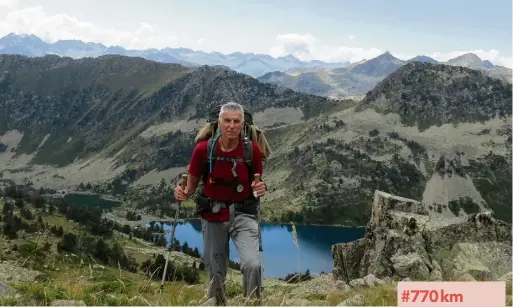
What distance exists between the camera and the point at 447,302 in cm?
734

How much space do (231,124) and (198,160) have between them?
44.6 inches

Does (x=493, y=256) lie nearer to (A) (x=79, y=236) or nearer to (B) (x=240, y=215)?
(B) (x=240, y=215)

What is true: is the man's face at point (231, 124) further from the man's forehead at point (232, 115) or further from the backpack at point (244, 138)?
the backpack at point (244, 138)

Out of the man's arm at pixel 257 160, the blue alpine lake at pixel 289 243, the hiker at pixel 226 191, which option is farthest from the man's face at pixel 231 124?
the blue alpine lake at pixel 289 243

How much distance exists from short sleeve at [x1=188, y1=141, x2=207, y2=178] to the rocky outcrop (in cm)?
937

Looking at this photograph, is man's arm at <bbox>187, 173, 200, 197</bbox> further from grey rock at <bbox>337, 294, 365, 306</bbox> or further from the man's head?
grey rock at <bbox>337, 294, 365, 306</bbox>

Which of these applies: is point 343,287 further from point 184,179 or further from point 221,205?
point 184,179

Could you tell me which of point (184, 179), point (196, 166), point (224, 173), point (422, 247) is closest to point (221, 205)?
point (224, 173)

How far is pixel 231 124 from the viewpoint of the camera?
8609 mm

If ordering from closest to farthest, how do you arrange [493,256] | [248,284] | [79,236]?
[248,284]
[493,256]
[79,236]

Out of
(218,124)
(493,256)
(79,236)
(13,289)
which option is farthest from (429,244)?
(79,236)

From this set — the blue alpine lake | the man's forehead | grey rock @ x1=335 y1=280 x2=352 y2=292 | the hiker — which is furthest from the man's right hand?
the blue alpine lake

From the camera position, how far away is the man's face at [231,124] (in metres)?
8.63

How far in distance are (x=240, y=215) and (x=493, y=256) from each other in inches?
476
